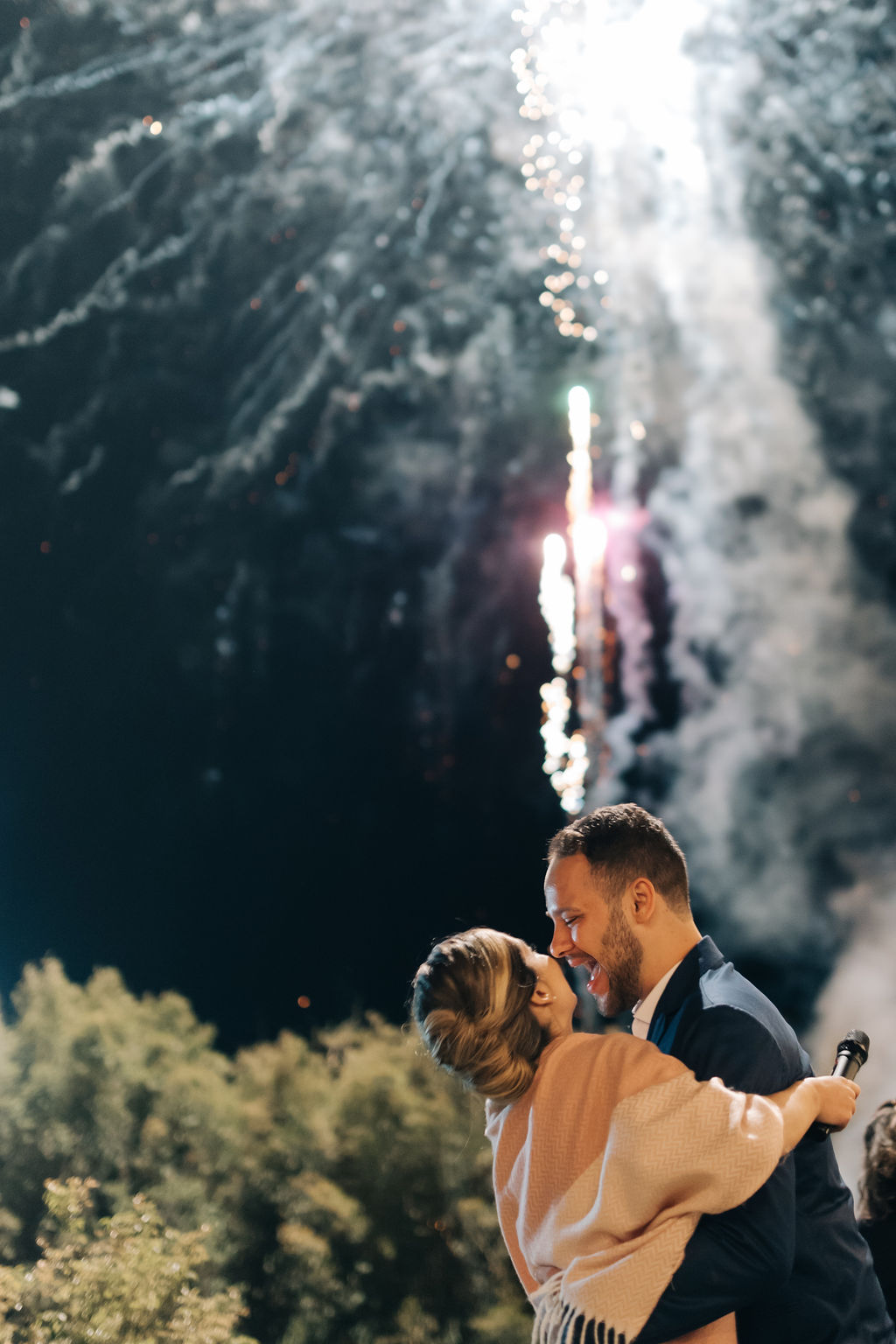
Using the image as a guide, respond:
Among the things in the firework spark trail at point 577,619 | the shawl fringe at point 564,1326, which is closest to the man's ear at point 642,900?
the shawl fringe at point 564,1326

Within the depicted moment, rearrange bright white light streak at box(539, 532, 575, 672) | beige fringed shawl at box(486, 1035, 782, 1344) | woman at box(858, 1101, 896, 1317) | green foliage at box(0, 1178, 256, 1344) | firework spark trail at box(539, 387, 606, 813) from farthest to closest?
bright white light streak at box(539, 532, 575, 672) < firework spark trail at box(539, 387, 606, 813) < green foliage at box(0, 1178, 256, 1344) < woman at box(858, 1101, 896, 1317) < beige fringed shawl at box(486, 1035, 782, 1344)

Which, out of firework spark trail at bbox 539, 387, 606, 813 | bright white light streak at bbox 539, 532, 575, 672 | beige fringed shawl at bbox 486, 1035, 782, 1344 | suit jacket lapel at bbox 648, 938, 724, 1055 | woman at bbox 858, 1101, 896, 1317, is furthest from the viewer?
bright white light streak at bbox 539, 532, 575, 672

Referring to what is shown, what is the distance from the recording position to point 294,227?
34.2ft

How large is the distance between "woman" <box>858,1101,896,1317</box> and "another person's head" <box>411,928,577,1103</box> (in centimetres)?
103

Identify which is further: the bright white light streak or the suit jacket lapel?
the bright white light streak

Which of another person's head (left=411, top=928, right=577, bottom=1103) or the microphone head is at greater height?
another person's head (left=411, top=928, right=577, bottom=1103)

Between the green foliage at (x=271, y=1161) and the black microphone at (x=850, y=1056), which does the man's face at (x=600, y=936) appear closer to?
the black microphone at (x=850, y=1056)

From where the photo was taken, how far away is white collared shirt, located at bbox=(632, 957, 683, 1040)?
53.6 inches

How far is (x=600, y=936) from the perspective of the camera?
1393mm

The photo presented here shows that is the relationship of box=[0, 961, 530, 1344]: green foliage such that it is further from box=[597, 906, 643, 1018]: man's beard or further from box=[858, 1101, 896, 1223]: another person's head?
box=[597, 906, 643, 1018]: man's beard

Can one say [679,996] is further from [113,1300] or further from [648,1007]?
[113,1300]

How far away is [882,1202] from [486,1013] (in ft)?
3.84

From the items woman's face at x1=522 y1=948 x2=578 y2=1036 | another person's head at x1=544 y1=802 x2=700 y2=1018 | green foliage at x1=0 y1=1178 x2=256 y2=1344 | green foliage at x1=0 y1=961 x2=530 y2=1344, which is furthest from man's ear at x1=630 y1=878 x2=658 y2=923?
green foliage at x1=0 y1=961 x2=530 y2=1344

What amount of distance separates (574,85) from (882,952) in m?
8.56
